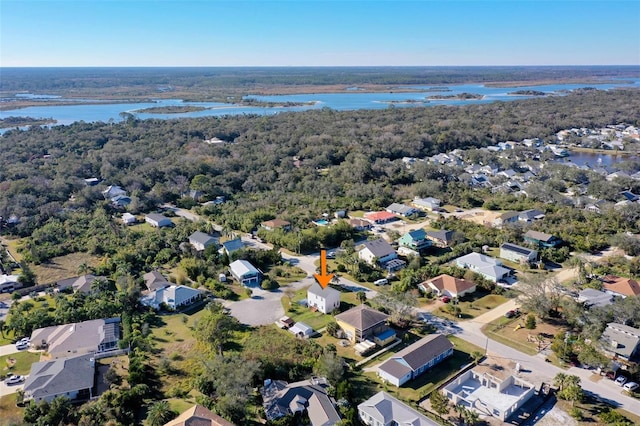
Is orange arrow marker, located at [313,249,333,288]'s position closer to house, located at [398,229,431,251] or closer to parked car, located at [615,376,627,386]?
house, located at [398,229,431,251]

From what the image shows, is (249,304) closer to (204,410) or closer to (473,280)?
(204,410)

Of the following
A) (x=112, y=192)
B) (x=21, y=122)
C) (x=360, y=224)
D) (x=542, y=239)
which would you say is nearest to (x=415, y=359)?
(x=542, y=239)

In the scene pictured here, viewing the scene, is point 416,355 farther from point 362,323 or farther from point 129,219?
point 129,219

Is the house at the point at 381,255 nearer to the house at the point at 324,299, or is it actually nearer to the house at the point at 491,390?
the house at the point at 324,299

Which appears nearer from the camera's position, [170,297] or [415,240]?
[170,297]

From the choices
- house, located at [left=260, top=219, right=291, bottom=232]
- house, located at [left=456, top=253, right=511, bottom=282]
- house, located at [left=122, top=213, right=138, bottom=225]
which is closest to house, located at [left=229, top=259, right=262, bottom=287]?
house, located at [left=260, top=219, right=291, bottom=232]

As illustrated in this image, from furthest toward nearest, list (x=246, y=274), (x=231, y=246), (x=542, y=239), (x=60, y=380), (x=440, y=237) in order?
(x=440, y=237), (x=542, y=239), (x=231, y=246), (x=246, y=274), (x=60, y=380)
